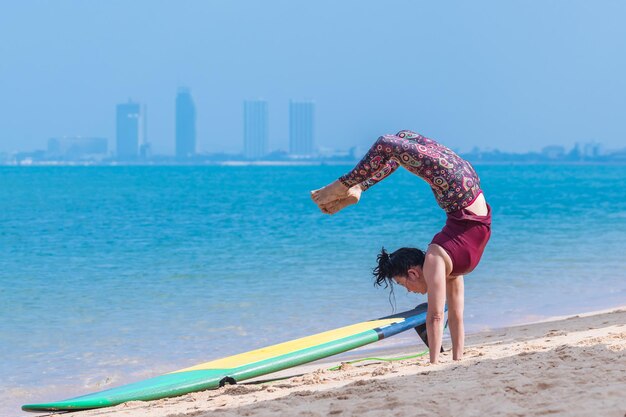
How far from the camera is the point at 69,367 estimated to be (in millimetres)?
7438

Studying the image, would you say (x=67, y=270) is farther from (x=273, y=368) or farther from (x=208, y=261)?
(x=273, y=368)

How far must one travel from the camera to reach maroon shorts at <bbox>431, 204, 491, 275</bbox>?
519 cm

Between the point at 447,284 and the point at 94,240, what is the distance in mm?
16302

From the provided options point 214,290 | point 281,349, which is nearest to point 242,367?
point 281,349

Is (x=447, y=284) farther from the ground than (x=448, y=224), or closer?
closer

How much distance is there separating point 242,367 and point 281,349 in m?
0.51

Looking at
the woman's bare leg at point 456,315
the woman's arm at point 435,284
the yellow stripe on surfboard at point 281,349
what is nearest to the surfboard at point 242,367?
the yellow stripe on surfboard at point 281,349

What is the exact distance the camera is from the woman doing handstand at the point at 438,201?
16.4 feet

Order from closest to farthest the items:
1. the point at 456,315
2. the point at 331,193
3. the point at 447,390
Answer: the point at 447,390, the point at 331,193, the point at 456,315

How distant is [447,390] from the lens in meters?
4.17

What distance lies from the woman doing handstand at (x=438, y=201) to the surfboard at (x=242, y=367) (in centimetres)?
101

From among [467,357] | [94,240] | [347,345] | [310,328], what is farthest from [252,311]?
[94,240]

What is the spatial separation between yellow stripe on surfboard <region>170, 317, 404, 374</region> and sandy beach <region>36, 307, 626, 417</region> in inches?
11.4

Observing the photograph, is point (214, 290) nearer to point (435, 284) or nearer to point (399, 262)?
point (399, 262)
